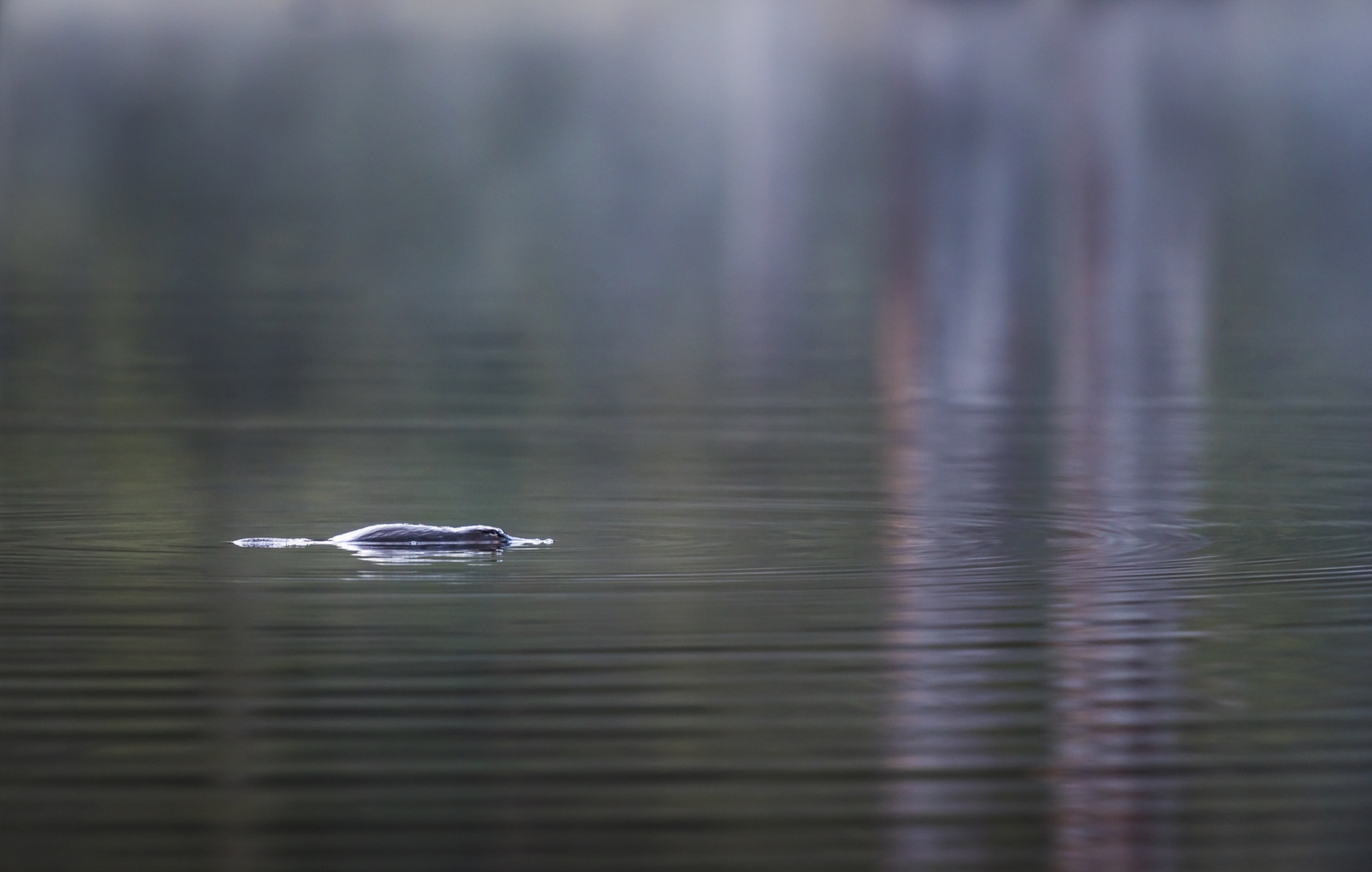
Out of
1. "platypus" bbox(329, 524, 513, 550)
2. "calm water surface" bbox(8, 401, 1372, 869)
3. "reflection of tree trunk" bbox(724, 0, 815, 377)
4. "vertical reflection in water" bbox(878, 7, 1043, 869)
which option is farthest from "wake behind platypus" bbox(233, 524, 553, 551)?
"reflection of tree trunk" bbox(724, 0, 815, 377)

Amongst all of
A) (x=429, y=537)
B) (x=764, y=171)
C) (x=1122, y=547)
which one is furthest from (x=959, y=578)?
(x=764, y=171)

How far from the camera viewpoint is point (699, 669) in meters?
11.1

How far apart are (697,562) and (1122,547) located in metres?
2.13

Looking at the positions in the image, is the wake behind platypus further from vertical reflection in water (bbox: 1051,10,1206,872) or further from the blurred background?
vertical reflection in water (bbox: 1051,10,1206,872)

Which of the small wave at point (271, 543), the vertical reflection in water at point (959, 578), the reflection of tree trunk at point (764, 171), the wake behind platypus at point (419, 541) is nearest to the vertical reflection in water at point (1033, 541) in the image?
the vertical reflection in water at point (959, 578)

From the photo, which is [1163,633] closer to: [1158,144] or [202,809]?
[202,809]

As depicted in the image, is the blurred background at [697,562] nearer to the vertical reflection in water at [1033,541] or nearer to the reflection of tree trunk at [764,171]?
the vertical reflection in water at [1033,541]

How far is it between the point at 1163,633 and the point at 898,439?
8.57 meters

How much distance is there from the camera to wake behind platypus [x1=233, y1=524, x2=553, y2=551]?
572 inches

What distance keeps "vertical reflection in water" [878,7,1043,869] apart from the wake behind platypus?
6.15 ft

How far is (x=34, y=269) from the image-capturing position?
50000 millimetres

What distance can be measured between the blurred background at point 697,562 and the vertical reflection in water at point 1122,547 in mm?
35

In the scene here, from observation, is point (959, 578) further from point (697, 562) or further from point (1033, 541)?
point (1033, 541)

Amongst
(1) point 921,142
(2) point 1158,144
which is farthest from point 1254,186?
(1) point 921,142
